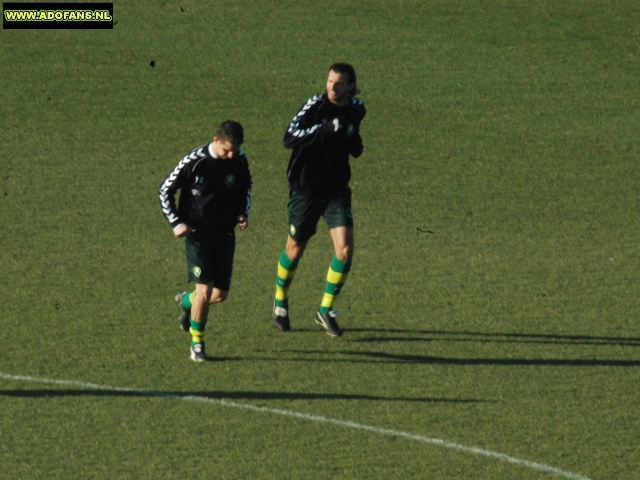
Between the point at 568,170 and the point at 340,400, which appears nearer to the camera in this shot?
the point at 340,400

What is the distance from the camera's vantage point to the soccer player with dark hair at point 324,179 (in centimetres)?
875

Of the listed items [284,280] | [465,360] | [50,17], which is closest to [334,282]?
[284,280]

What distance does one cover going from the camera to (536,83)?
16219 mm

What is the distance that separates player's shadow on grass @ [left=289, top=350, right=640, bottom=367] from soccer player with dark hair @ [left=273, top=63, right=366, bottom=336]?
0.49m

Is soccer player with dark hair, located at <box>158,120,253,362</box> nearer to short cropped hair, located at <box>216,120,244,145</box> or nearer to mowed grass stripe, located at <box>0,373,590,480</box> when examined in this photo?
short cropped hair, located at <box>216,120,244,145</box>

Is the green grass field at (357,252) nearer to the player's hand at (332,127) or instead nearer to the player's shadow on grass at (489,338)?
the player's shadow on grass at (489,338)

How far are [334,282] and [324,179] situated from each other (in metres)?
0.86

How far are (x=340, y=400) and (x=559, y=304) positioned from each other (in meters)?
3.00

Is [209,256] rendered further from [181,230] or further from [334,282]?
[334,282]

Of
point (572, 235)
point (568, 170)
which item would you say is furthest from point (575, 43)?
point (572, 235)

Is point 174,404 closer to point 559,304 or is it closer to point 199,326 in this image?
point 199,326

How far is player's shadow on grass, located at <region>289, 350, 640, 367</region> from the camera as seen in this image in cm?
859

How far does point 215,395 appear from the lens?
779cm

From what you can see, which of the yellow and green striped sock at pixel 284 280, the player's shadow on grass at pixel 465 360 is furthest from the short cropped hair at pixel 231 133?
the player's shadow on grass at pixel 465 360
